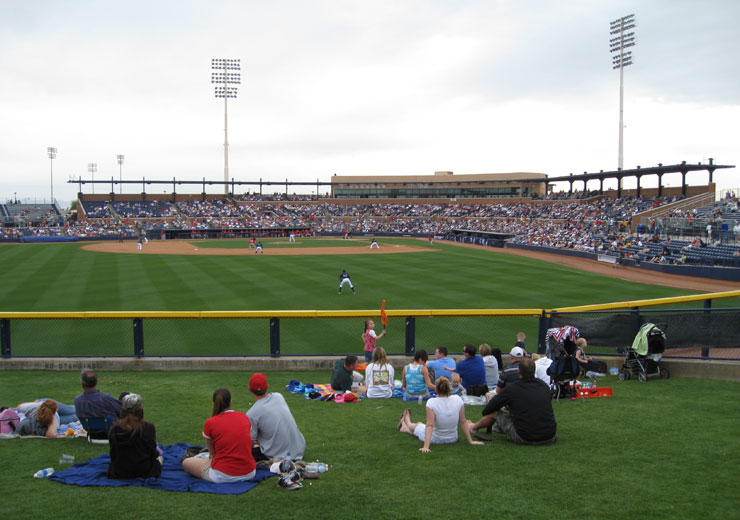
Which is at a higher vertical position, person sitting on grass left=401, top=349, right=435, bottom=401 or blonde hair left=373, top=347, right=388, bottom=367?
blonde hair left=373, top=347, right=388, bottom=367

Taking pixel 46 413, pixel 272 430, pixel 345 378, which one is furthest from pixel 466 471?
pixel 46 413

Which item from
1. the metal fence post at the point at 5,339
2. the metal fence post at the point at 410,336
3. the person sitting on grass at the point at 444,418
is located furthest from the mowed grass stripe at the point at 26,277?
the person sitting on grass at the point at 444,418

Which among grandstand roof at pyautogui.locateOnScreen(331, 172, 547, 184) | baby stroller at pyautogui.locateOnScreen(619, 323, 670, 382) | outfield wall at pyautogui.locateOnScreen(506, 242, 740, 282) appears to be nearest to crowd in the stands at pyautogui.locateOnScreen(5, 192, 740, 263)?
outfield wall at pyautogui.locateOnScreen(506, 242, 740, 282)

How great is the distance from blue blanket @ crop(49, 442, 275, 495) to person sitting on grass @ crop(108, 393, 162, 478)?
3.3 inches

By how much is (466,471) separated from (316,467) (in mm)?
1606

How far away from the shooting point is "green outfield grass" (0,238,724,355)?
1513cm

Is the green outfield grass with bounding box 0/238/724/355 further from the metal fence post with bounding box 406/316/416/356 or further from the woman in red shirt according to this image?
the woman in red shirt

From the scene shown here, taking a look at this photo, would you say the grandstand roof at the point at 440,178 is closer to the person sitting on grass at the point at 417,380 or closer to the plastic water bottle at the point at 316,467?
the person sitting on grass at the point at 417,380

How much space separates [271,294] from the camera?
2445 centimetres

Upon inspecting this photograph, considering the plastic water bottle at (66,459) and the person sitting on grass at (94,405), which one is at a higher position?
the person sitting on grass at (94,405)

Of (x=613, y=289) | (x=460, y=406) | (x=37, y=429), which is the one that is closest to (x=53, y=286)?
(x=37, y=429)

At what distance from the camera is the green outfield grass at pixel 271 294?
49.6 ft

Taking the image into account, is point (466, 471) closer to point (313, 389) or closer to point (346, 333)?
point (313, 389)

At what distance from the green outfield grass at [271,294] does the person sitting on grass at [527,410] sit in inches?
286
